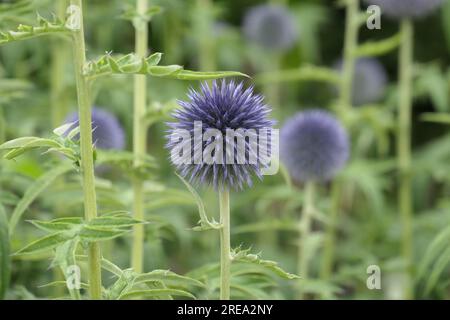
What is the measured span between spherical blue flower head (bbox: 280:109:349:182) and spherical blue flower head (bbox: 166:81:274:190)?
1.05m

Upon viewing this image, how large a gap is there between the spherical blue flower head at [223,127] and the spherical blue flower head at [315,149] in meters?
1.05

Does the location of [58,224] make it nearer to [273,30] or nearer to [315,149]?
[315,149]

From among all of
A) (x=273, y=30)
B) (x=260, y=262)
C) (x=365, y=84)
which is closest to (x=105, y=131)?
(x=260, y=262)

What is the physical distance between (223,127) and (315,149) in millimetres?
1132

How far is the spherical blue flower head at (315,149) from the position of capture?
255 cm

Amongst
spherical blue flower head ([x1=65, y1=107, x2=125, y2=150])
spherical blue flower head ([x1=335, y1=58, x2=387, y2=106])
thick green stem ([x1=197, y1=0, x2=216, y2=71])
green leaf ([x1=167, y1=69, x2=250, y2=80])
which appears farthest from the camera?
spherical blue flower head ([x1=335, y1=58, x2=387, y2=106])

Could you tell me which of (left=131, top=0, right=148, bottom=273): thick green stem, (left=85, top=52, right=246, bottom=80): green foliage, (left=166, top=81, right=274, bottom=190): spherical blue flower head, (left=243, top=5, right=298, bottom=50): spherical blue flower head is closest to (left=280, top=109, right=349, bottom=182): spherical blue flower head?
(left=131, top=0, right=148, bottom=273): thick green stem

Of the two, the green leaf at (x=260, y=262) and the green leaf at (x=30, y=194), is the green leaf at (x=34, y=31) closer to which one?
the green leaf at (x=30, y=194)

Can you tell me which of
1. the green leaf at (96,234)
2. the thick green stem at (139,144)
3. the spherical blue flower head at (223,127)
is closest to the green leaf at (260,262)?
the spherical blue flower head at (223,127)

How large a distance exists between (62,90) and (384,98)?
8.26ft

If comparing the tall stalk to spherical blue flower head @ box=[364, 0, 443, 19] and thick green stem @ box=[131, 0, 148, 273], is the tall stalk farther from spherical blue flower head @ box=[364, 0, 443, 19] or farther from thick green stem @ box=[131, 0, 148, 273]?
thick green stem @ box=[131, 0, 148, 273]

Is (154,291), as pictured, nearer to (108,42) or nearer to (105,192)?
(105,192)

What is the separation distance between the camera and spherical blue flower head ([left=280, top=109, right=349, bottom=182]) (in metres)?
2.55
